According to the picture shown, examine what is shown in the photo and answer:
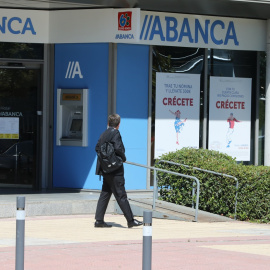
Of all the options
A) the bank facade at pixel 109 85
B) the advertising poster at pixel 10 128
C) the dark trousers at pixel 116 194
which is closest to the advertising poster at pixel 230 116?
the bank facade at pixel 109 85

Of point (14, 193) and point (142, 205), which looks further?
point (14, 193)

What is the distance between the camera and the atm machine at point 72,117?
15.4 m

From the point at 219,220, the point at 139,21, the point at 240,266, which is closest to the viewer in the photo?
the point at 240,266

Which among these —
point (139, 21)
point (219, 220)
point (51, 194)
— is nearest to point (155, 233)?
point (219, 220)

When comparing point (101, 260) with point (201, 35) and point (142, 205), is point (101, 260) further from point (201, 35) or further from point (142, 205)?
point (201, 35)

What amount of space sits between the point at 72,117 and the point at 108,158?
442 cm

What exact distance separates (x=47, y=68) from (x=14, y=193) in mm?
2750

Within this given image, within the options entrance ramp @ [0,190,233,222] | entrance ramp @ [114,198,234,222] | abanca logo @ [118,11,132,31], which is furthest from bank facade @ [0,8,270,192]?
entrance ramp @ [114,198,234,222]

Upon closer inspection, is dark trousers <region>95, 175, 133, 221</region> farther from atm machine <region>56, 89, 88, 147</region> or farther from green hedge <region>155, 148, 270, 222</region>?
atm machine <region>56, 89, 88, 147</region>

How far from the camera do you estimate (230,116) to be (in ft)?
54.7

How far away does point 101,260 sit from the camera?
873 cm

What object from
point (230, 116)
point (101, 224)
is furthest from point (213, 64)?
point (101, 224)

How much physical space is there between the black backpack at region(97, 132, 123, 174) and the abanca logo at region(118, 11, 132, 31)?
3.90 meters

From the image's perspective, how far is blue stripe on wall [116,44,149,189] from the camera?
603 inches
